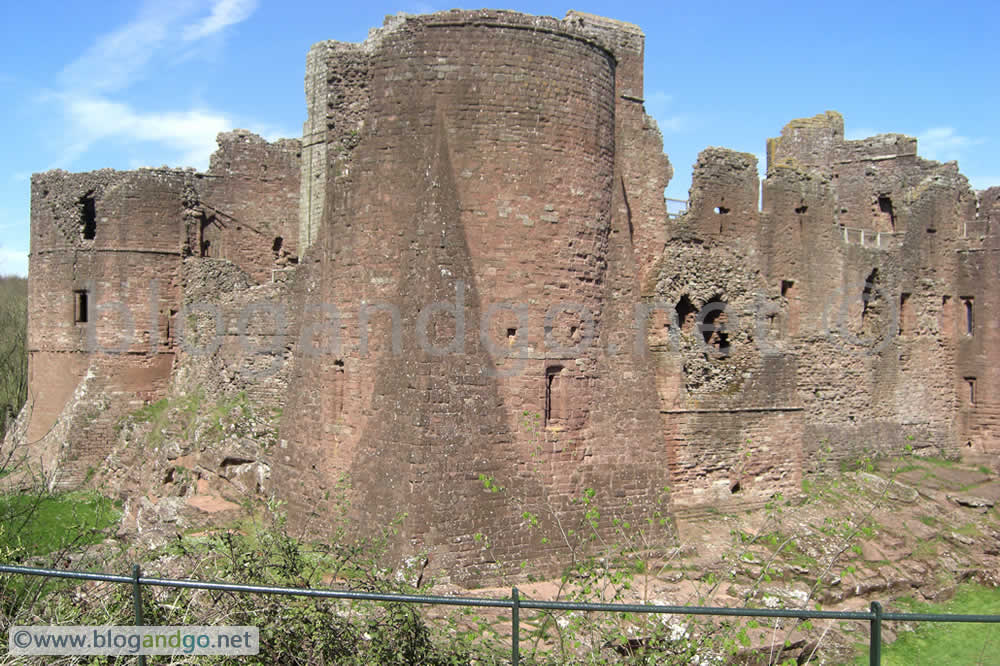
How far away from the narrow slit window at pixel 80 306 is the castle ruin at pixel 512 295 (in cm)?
7

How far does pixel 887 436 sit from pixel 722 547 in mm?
8225

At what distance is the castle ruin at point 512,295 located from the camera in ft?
37.4

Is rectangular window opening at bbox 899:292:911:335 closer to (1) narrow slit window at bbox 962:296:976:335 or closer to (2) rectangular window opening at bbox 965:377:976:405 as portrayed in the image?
(1) narrow slit window at bbox 962:296:976:335

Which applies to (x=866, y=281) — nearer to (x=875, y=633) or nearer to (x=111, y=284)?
(x=875, y=633)

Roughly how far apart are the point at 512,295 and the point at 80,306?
12037 millimetres

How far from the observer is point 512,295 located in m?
11.6

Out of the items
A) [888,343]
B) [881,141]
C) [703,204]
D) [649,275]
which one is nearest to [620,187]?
[649,275]

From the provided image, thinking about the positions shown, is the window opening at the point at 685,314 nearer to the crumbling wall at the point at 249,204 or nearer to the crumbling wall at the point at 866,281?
the crumbling wall at the point at 866,281

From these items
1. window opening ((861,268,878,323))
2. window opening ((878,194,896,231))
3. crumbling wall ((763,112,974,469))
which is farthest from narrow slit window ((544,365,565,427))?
window opening ((878,194,896,231))

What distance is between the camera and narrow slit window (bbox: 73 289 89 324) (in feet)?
62.4

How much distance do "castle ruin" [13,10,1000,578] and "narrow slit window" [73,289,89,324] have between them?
0.07 metres

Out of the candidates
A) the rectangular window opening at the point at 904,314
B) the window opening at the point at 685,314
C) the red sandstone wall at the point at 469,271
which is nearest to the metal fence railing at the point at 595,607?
the red sandstone wall at the point at 469,271

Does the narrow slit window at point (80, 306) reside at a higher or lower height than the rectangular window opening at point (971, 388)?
higher

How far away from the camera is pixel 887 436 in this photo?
64.4ft
